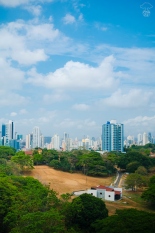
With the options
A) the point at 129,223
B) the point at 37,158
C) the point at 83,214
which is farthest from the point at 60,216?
the point at 37,158

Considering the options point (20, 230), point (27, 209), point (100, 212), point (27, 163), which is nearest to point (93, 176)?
point (27, 163)

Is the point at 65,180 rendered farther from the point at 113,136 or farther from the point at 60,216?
the point at 113,136

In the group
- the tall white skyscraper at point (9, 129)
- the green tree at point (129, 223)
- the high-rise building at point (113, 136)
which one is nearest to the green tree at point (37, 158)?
the green tree at point (129, 223)

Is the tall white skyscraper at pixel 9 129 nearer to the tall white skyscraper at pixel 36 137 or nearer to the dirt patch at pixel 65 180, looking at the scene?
the tall white skyscraper at pixel 36 137

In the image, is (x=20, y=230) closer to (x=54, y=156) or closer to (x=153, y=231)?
(x=153, y=231)

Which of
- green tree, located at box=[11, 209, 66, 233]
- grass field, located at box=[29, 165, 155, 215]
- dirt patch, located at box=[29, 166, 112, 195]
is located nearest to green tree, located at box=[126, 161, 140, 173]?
grass field, located at box=[29, 165, 155, 215]

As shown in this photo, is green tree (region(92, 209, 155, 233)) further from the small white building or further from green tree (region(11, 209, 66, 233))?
the small white building
